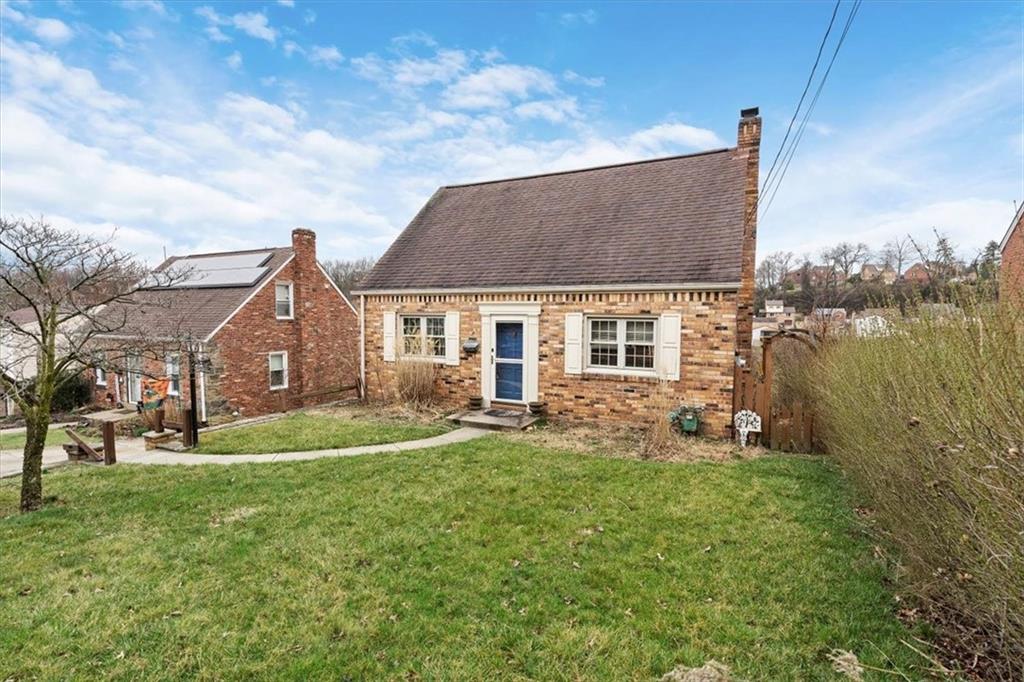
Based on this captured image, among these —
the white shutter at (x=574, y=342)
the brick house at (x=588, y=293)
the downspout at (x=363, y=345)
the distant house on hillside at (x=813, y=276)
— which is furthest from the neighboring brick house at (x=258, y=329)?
the distant house on hillside at (x=813, y=276)

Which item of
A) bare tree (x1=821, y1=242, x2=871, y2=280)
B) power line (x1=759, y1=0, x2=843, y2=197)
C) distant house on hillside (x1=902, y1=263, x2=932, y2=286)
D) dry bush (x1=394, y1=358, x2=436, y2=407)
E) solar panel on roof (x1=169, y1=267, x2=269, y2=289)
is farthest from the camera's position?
bare tree (x1=821, y1=242, x2=871, y2=280)

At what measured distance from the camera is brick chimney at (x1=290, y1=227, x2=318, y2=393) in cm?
1889

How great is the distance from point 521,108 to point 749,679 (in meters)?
16.3

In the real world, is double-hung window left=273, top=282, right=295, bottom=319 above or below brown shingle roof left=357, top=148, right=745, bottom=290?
below

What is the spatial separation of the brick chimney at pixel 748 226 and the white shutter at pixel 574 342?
320cm

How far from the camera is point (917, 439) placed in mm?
3326

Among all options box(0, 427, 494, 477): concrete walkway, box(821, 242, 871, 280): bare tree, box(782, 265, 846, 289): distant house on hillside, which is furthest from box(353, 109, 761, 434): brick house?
box(782, 265, 846, 289): distant house on hillside

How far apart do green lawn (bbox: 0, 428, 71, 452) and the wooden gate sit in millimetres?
15504

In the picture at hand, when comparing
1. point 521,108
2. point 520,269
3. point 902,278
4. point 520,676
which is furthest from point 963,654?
point 521,108

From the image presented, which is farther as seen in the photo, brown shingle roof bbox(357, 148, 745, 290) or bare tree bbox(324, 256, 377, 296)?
bare tree bbox(324, 256, 377, 296)

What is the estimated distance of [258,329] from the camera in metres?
17.5

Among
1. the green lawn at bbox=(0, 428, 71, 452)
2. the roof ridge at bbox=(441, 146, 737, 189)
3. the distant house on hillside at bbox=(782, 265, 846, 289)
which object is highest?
the roof ridge at bbox=(441, 146, 737, 189)

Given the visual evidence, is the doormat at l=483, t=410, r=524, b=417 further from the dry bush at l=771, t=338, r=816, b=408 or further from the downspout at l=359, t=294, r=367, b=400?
the dry bush at l=771, t=338, r=816, b=408

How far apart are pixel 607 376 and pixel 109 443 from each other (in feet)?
31.4
